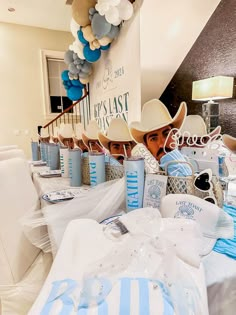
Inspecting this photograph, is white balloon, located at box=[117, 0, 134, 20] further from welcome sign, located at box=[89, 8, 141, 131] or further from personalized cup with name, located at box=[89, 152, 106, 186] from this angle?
personalized cup with name, located at box=[89, 152, 106, 186]

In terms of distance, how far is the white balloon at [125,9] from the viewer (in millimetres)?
2123

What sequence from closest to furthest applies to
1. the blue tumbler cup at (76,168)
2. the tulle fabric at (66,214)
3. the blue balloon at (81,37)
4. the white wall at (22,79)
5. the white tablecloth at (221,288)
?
the white tablecloth at (221,288), the tulle fabric at (66,214), the blue tumbler cup at (76,168), the blue balloon at (81,37), the white wall at (22,79)

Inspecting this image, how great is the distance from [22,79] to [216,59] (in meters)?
3.90

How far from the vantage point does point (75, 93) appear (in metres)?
3.90

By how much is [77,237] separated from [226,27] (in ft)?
8.94

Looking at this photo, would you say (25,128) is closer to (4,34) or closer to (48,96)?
(48,96)

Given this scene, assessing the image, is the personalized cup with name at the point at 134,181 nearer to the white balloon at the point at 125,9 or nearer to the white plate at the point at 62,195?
the white plate at the point at 62,195

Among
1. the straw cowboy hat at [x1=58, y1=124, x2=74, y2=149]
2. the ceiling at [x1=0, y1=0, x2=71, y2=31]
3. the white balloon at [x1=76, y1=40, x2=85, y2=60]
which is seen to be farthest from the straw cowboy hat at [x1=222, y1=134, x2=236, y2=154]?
the ceiling at [x1=0, y1=0, x2=71, y2=31]

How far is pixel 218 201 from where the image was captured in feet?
2.16

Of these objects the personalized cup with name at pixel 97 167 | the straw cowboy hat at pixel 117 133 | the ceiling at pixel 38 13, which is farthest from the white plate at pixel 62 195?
the ceiling at pixel 38 13

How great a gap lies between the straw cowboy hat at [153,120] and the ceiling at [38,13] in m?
3.54

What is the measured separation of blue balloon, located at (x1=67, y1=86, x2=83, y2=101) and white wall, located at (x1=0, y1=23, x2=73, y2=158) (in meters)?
1.33

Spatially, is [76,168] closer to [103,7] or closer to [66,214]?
[66,214]

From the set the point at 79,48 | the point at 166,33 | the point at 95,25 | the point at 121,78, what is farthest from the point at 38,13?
the point at 166,33
